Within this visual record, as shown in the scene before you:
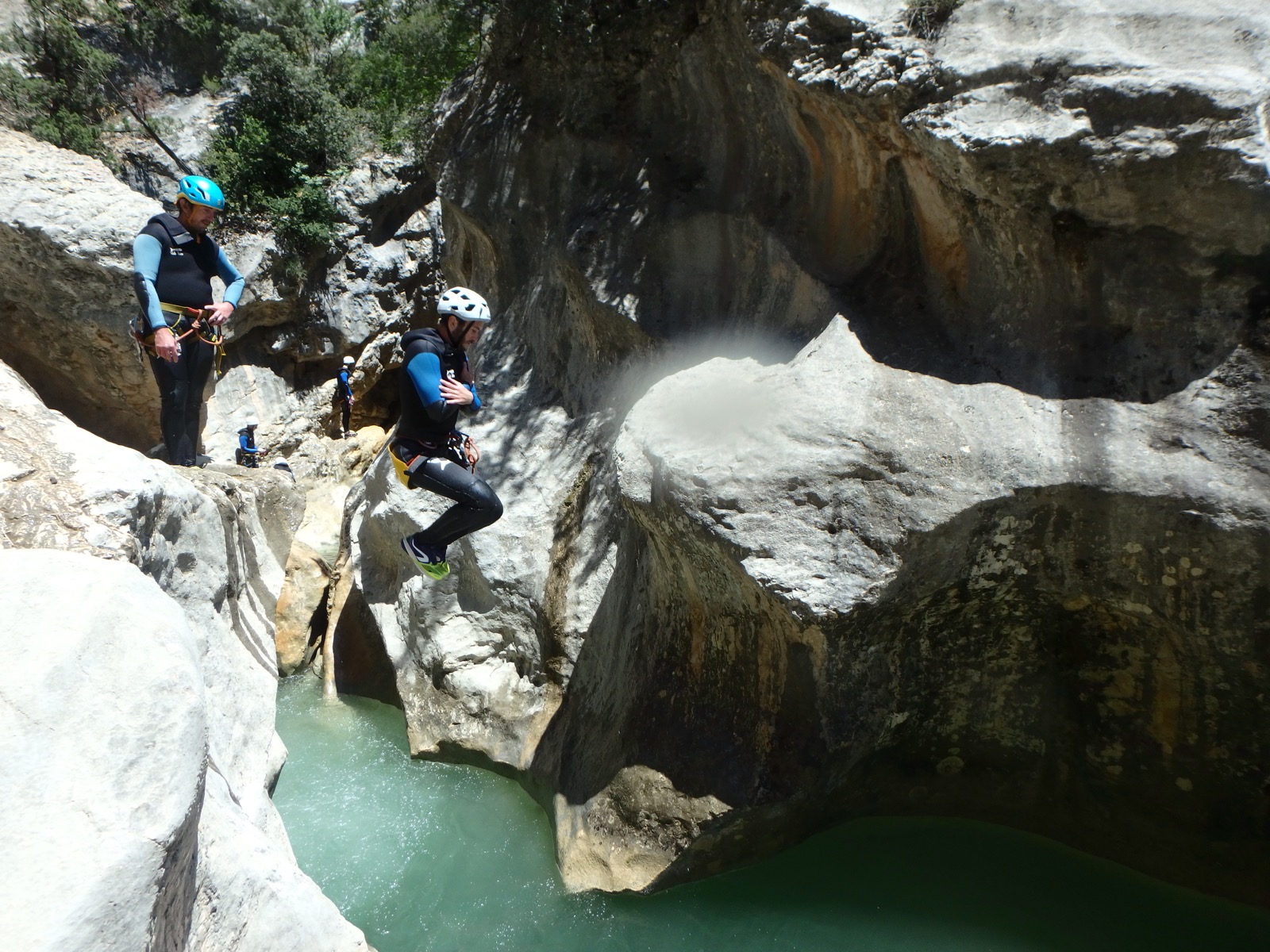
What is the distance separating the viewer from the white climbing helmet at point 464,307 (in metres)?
5.27

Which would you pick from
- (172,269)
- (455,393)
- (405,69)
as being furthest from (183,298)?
(405,69)

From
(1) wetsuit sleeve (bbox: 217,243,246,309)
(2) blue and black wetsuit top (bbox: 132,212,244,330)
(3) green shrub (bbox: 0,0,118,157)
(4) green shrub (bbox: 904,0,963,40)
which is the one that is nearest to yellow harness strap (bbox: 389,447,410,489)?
(2) blue and black wetsuit top (bbox: 132,212,244,330)

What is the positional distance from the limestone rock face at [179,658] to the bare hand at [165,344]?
89 cm

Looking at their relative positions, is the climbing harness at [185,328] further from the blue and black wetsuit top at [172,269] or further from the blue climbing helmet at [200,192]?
the blue climbing helmet at [200,192]

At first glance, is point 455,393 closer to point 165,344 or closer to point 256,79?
point 165,344

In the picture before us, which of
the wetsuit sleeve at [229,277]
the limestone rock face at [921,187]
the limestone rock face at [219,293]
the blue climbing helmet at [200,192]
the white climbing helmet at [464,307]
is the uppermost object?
the limestone rock face at [921,187]

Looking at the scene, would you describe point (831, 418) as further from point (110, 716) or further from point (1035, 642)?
point (110, 716)

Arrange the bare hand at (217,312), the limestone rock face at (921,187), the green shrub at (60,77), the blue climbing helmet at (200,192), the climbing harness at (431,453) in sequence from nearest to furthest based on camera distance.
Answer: the limestone rock face at (921,187) → the climbing harness at (431,453) → the blue climbing helmet at (200,192) → the bare hand at (217,312) → the green shrub at (60,77)

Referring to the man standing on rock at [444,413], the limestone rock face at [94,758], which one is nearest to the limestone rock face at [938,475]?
the man standing on rock at [444,413]

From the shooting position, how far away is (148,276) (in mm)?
5941

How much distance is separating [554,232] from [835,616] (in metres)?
4.44

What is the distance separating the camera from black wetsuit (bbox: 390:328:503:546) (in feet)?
16.9

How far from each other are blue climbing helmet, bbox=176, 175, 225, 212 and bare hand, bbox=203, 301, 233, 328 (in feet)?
2.08

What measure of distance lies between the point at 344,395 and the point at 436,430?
9.64 meters
